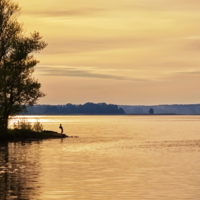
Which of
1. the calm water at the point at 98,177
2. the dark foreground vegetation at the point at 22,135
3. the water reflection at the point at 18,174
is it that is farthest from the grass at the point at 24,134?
the calm water at the point at 98,177

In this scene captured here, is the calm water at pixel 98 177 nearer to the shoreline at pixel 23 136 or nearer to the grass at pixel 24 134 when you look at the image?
the shoreline at pixel 23 136

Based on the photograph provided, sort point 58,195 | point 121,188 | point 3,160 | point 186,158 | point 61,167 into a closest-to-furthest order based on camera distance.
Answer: point 58,195 → point 121,188 → point 61,167 → point 3,160 → point 186,158

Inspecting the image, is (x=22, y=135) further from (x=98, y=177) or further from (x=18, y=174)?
(x=98, y=177)

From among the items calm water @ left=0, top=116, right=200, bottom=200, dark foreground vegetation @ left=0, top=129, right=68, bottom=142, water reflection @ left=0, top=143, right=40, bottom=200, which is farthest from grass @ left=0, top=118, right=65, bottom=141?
calm water @ left=0, top=116, right=200, bottom=200

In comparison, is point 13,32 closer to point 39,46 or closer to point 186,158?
point 39,46

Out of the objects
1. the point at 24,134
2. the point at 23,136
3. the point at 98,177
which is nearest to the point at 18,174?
the point at 98,177

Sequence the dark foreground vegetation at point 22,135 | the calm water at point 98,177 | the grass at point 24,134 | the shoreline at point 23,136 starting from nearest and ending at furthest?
the calm water at point 98,177
the shoreline at point 23,136
the dark foreground vegetation at point 22,135
the grass at point 24,134

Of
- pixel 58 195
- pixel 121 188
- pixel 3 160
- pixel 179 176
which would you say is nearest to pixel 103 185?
pixel 121 188

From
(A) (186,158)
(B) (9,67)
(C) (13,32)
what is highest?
(C) (13,32)

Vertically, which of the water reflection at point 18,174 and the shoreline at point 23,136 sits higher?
the shoreline at point 23,136

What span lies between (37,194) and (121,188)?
498 centimetres

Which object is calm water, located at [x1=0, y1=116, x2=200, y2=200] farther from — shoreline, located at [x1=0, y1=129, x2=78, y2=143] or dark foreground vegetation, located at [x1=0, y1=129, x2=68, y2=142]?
dark foreground vegetation, located at [x1=0, y1=129, x2=68, y2=142]

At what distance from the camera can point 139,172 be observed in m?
33.0

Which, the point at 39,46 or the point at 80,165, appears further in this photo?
the point at 39,46
